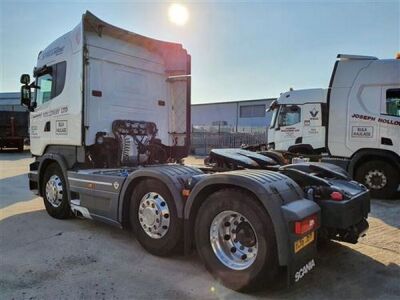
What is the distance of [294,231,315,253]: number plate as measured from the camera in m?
3.41

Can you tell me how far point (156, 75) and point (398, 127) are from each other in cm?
570

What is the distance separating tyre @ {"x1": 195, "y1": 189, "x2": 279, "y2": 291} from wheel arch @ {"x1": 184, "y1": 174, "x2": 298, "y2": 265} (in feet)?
0.28

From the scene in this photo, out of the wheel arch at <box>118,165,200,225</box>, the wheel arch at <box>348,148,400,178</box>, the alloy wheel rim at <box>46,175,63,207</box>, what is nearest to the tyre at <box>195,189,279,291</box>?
the wheel arch at <box>118,165,200,225</box>

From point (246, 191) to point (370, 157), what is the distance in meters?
6.58

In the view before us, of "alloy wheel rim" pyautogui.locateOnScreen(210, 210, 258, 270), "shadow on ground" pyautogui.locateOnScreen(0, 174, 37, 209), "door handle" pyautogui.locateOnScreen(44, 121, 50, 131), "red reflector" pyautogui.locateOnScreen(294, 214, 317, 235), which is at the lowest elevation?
"shadow on ground" pyautogui.locateOnScreen(0, 174, 37, 209)

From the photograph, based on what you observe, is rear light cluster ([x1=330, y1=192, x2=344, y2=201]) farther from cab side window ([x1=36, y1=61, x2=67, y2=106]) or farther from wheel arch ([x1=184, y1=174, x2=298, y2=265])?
cab side window ([x1=36, y1=61, x2=67, y2=106])

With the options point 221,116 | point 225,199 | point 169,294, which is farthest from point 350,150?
point 221,116

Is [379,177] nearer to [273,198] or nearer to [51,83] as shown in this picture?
[273,198]

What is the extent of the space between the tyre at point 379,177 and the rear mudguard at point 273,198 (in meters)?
6.00

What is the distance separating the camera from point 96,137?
20.7ft

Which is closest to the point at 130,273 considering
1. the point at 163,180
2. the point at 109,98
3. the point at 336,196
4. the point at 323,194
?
the point at 163,180

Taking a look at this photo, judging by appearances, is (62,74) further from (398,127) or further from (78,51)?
(398,127)

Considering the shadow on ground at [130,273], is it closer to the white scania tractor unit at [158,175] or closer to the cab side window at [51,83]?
the white scania tractor unit at [158,175]

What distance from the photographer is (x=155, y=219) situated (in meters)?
4.68
